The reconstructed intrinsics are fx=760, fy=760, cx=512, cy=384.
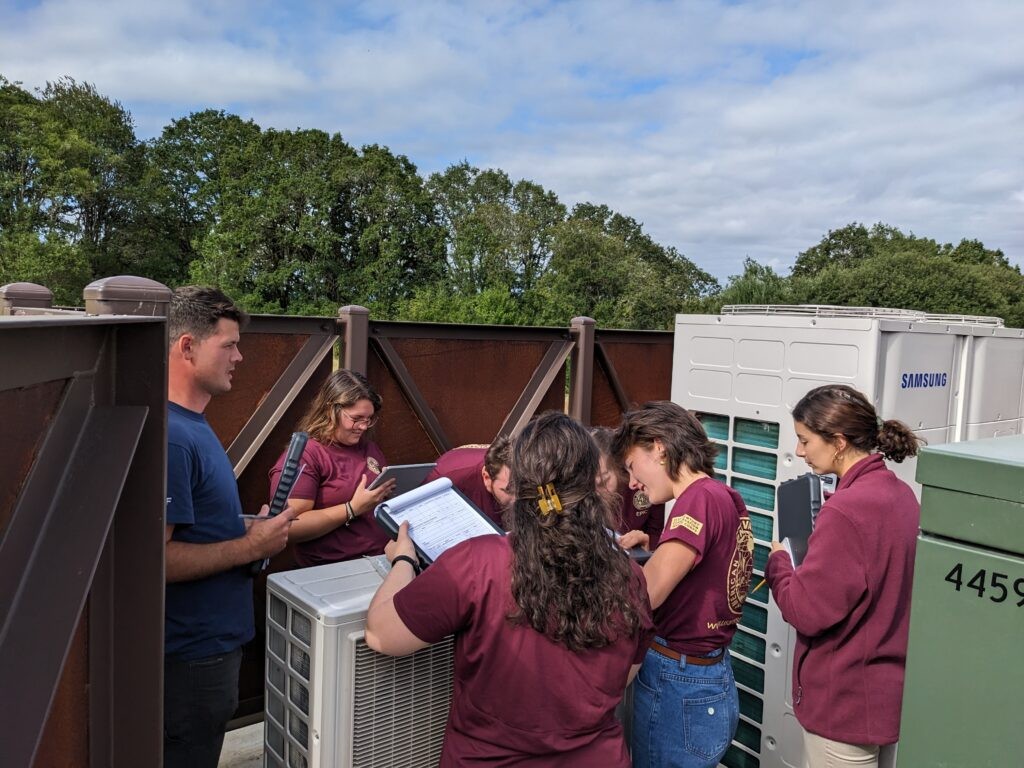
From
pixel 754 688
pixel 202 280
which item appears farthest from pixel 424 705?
pixel 202 280

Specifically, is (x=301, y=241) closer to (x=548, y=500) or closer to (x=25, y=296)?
(x=25, y=296)

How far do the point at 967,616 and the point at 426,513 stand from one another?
4.94 ft

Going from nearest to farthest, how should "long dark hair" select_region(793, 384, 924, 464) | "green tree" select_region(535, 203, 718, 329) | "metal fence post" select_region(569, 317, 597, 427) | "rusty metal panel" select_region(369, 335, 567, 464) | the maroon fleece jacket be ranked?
the maroon fleece jacket
"long dark hair" select_region(793, 384, 924, 464)
"rusty metal panel" select_region(369, 335, 567, 464)
"metal fence post" select_region(569, 317, 597, 427)
"green tree" select_region(535, 203, 718, 329)

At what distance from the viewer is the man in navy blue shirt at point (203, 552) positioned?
2.47 meters

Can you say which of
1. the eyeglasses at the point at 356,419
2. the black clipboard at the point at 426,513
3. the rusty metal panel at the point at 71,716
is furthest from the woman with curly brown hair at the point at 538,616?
the eyeglasses at the point at 356,419

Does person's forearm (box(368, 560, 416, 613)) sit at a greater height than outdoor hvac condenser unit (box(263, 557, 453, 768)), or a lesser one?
greater

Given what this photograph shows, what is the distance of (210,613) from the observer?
2.54 meters

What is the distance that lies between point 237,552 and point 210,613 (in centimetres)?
22

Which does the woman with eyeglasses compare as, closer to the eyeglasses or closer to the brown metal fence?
the eyeglasses

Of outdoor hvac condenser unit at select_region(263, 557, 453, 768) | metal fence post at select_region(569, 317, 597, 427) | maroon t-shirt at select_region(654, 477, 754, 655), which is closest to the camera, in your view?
outdoor hvac condenser unit at select_region(263, 557, 453, 768)

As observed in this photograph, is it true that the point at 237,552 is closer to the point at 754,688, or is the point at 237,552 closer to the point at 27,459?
the point at 27,459

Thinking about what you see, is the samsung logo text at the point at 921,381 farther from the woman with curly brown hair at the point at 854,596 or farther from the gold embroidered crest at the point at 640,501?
the gold embroidered crest at the point at 640,501

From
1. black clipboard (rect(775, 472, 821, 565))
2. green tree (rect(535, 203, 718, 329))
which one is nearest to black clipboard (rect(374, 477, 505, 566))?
black clipboard (rect(775, 472, 821, 565))

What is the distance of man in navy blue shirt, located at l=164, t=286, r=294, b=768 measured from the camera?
8.10 ft
